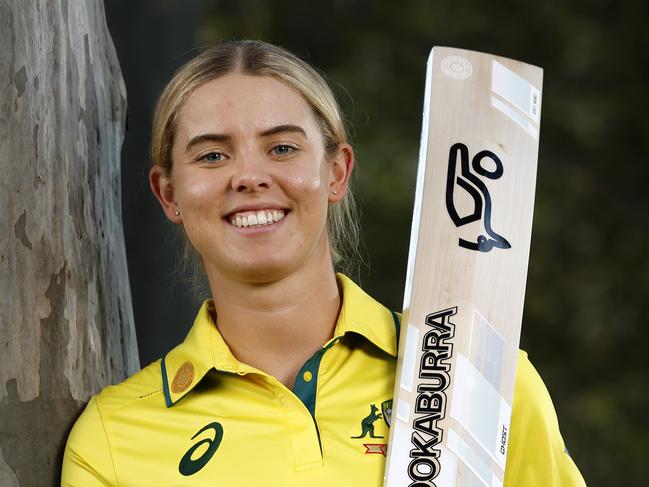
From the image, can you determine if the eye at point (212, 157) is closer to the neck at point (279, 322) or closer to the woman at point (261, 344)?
the woman at point (261, 344)

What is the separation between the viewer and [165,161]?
324 cm

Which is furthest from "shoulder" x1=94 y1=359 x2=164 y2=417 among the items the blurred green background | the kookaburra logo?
the blurred green background

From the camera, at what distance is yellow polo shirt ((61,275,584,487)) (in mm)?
2910

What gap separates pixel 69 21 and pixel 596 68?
23.4 feet

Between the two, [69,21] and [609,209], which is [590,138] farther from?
[69,21]

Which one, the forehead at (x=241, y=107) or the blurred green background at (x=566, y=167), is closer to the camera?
the forehead at (x=241, y=107)

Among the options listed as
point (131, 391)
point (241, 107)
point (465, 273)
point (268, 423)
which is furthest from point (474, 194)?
point (131, 391)

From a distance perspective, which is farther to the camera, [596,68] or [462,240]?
[596,68]

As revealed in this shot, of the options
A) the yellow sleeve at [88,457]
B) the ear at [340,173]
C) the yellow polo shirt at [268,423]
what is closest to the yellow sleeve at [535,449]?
the yellow polo shirt at [268,423]

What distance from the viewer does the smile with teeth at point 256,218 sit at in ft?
9.86

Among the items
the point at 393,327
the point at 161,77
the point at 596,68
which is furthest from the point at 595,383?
the point at 393,327

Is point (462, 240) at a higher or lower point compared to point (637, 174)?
lower

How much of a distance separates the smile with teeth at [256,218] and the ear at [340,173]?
228mm

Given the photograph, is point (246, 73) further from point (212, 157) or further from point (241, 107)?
point (212, 157)
